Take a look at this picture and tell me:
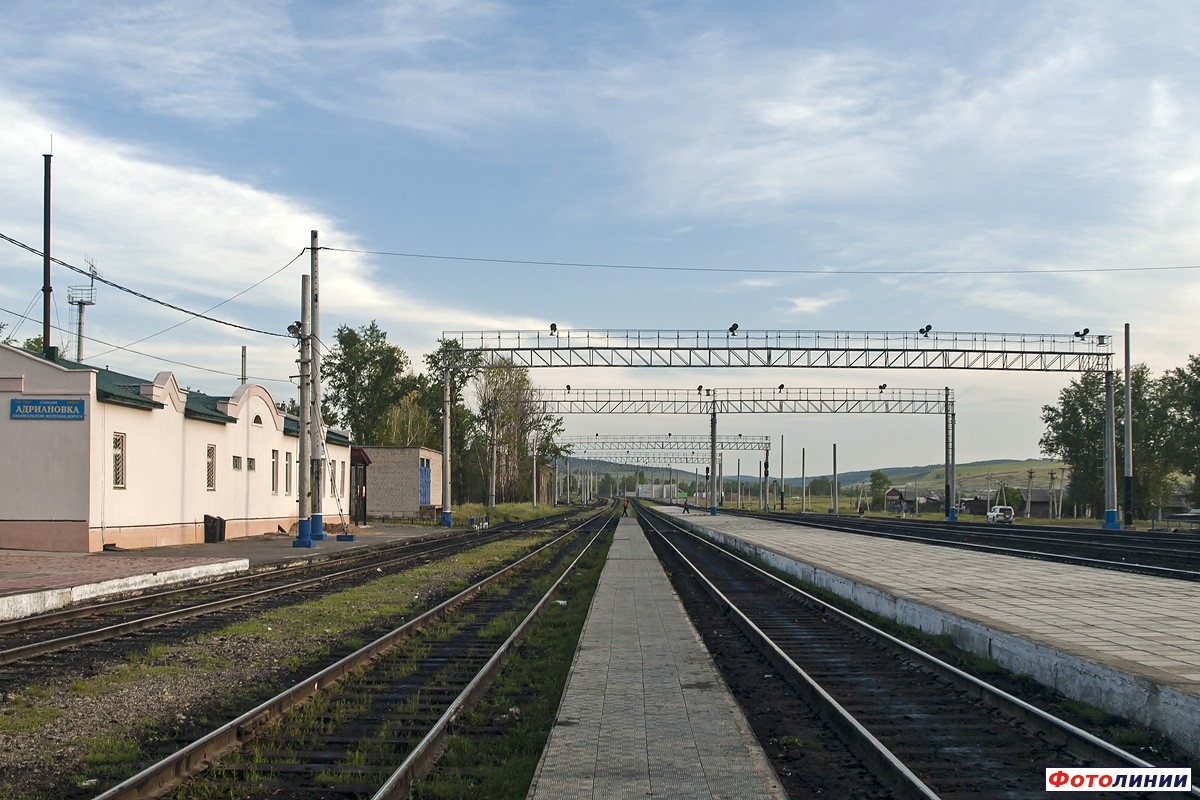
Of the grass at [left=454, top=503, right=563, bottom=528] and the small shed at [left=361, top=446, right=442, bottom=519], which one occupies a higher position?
the small shed at [left=361, top=446, right=442, bottom=519]

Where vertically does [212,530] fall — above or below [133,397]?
below

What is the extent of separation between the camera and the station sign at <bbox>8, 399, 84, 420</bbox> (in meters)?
26.4

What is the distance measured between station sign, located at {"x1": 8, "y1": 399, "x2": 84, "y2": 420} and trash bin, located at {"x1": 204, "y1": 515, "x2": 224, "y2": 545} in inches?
316

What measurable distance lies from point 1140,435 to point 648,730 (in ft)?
306

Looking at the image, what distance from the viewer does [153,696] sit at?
31.2 feet

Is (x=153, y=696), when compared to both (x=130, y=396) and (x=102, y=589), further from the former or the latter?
(x=130, y=396)

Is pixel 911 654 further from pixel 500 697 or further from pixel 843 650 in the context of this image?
pixel 500 697

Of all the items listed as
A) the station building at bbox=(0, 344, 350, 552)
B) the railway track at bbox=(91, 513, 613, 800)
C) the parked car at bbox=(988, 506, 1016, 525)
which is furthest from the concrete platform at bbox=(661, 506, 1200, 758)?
the parked car at bbox=(988, 506, 1016, 525)

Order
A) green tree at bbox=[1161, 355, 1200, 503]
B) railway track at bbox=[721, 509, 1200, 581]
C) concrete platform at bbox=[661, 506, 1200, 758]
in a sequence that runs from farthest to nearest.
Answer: green tree at bbox=[1161, 355, 1200, 503] → railway track at bbox=[721, 509, 1200, 581] → concrete platform at bbox=[661, 506, 1200, 758]

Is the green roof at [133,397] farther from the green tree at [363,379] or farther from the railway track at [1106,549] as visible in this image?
the green tree at [363,379]

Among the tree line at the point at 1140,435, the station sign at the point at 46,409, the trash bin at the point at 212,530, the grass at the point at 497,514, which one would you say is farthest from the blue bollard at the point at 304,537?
the tree line at the point at 1140,435

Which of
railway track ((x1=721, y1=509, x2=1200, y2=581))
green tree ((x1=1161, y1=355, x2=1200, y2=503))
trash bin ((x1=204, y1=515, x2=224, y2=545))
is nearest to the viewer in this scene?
railway track ((x1=721, y1=509, x2=1200, y2=581))

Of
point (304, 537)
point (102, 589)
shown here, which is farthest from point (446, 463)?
point (102, 589)

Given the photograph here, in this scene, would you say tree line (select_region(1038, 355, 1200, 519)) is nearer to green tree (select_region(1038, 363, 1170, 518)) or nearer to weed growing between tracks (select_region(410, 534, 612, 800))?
green tree (select_region(1038, 363, 1170, 518))
